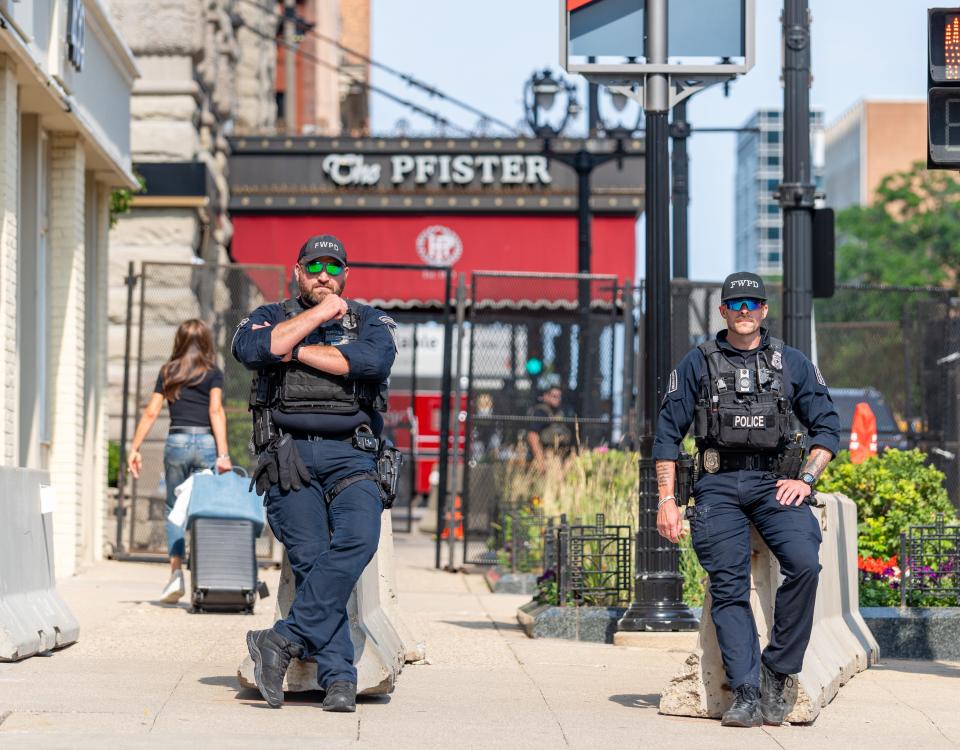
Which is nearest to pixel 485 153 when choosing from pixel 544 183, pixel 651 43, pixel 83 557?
pixel 544 183

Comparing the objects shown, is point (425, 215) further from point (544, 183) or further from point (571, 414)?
point (571, 414)

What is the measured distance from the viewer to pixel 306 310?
25.7ft

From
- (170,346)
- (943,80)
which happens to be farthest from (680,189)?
(943,80)

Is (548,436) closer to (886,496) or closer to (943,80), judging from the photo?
(886,496)

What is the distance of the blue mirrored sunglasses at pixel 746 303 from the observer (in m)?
7.78

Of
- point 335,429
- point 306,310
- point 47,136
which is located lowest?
point 335,429

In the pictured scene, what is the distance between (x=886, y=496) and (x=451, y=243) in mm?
14252

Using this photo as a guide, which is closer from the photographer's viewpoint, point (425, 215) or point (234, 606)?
point (234, 606)

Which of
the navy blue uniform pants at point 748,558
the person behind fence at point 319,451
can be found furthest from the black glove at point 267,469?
the navy blue uniform pants at point 748,558

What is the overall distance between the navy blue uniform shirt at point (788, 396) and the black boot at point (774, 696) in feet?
3.32

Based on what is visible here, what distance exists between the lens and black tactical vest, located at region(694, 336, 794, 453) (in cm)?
769

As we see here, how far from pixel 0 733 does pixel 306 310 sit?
7.43ft

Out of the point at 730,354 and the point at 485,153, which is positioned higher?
the point at 485,153

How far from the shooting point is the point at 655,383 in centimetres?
1088
